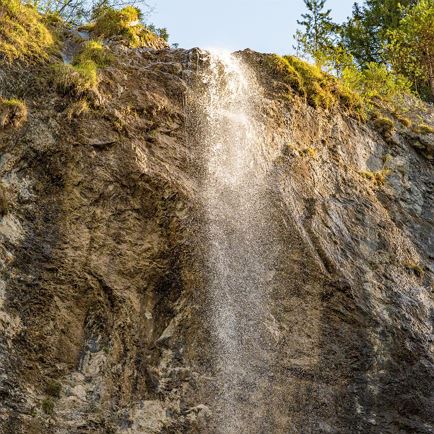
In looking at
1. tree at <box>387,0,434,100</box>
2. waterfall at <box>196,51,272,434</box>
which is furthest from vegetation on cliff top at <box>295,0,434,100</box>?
waterfall at <box>196,51,272,434</box>

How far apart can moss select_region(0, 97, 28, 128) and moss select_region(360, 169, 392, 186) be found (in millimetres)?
6845

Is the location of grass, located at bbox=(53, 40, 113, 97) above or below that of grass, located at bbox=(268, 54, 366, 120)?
below

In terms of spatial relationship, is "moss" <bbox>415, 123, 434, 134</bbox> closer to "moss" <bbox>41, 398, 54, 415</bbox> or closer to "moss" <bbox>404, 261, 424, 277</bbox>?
"moss" <bbox>404, 261, 424, 277</bbox>

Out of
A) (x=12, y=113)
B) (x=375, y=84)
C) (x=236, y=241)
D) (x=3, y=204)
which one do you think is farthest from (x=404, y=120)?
(x=3, y=204)

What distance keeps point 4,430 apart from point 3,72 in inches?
245

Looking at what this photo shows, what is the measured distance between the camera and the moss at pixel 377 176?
13.6 m

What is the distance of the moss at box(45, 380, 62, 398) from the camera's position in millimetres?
9125

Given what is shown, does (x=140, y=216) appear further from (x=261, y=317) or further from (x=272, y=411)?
(x=272, y=411)

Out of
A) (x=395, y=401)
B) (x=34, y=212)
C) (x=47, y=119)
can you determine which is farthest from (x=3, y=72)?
(x=395, y=401)

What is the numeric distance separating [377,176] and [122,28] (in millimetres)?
6515

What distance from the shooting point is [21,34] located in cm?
1245

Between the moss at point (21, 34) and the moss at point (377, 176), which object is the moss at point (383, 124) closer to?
the moss at point (377, 176)

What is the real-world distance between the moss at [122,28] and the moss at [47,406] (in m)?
8.14

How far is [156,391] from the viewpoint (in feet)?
31.1
